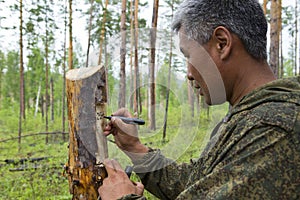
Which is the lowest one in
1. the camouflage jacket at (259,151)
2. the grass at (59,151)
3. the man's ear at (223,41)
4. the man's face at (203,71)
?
the grass at (59,151)

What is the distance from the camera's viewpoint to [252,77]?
132cm

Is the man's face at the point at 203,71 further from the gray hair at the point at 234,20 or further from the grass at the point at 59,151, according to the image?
the grass at the point at 59,151

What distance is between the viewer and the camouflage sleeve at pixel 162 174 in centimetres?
200

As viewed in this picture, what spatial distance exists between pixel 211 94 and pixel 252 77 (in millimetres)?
212

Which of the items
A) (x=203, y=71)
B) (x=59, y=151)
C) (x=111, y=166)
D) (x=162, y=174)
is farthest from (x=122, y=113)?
(x=59, y=151)

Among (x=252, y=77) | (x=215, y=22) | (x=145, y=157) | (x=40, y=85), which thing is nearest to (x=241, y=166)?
(x=252, y=77)

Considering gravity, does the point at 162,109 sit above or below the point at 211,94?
below

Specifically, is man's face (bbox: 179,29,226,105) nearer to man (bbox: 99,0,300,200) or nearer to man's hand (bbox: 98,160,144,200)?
man (bbox: 99,0,300,200)

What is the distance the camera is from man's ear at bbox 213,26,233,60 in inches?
50.3

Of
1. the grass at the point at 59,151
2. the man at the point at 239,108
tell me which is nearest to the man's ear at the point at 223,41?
the man at the point at 239,108

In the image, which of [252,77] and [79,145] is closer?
[252,77]

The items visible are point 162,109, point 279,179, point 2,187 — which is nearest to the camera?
point 279,179

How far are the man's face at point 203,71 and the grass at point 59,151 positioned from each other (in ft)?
1.50

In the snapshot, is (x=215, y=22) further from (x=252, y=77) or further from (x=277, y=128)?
(x=277, y=128)
